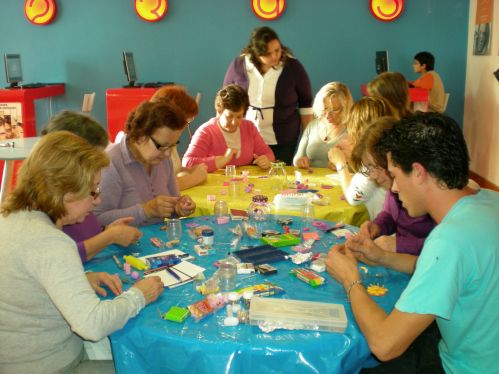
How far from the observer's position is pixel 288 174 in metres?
3.72

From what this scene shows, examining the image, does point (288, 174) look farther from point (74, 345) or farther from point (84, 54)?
point (84, 54)

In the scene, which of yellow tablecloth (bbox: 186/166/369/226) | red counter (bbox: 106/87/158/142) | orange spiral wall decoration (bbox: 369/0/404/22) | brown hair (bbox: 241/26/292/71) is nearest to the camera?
yellow tablecloth (bbox: 186/166/369/226)

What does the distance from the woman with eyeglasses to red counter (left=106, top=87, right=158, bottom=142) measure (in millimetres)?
4391

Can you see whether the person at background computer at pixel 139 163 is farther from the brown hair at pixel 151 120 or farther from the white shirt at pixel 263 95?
the white shirt at pixel 263 95

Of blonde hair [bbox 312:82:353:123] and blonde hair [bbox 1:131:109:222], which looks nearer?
blonde hair [bbox 1:131:109:222]

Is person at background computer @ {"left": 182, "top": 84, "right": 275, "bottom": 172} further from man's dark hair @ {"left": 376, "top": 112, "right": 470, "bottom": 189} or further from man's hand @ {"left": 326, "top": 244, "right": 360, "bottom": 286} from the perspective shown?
man's dark hair @ {"left": 376, "top": 112, "right": 470, "bottom": 189}

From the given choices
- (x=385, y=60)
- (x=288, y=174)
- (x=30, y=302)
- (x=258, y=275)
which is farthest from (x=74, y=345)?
(x=385, y=60)

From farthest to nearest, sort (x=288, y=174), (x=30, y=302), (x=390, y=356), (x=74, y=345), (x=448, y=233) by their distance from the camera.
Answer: (x=288, y=174) < (x=74, y=345) < (x=30, y=302) < (x=390, y=356) < (x=448, y=233)

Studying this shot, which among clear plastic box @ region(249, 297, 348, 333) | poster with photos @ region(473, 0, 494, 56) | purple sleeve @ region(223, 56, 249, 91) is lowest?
clear plastic box @ region(249, 297, 348, 333)

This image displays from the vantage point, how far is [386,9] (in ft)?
22.7

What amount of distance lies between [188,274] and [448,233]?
0.99 meters

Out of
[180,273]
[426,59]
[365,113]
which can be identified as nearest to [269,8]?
[426,59]

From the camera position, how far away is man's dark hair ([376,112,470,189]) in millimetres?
1355

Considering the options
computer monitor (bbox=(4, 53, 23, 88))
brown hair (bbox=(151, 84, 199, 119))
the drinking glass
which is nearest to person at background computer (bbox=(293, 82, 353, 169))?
brown hair (bbox=(151, 84, 199, 119))
